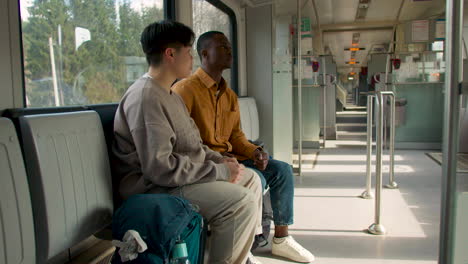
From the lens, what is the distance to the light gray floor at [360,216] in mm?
2527

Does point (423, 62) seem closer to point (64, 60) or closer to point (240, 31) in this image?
point (240, 31)

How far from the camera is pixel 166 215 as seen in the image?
1.43 metres

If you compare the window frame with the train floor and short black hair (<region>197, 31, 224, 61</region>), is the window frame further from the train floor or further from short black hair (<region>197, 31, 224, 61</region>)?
short black hair (<region>197, 31, 224, 61</region>)

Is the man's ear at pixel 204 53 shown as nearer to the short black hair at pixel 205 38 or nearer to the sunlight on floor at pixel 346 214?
the short black hair at pixel 205 38

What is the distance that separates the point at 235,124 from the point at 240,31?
209 centimetres

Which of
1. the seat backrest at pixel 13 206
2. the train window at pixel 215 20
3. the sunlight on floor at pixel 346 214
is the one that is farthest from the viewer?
the train window at pixel 215 20

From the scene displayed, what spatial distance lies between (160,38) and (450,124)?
1.25 metres

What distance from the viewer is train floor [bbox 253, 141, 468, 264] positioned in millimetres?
2523

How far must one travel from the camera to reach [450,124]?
127cm

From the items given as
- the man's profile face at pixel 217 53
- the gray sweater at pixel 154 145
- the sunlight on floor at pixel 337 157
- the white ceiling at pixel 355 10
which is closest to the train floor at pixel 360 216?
the sunlight on floor at pixel 337 157

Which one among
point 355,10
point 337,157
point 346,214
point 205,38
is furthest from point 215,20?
point 355,10

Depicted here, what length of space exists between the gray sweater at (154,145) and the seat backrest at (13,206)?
1.59 feet

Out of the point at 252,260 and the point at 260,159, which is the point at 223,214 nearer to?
the point at 252,260

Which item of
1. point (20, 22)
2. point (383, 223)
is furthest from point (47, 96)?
point (383, 223)
